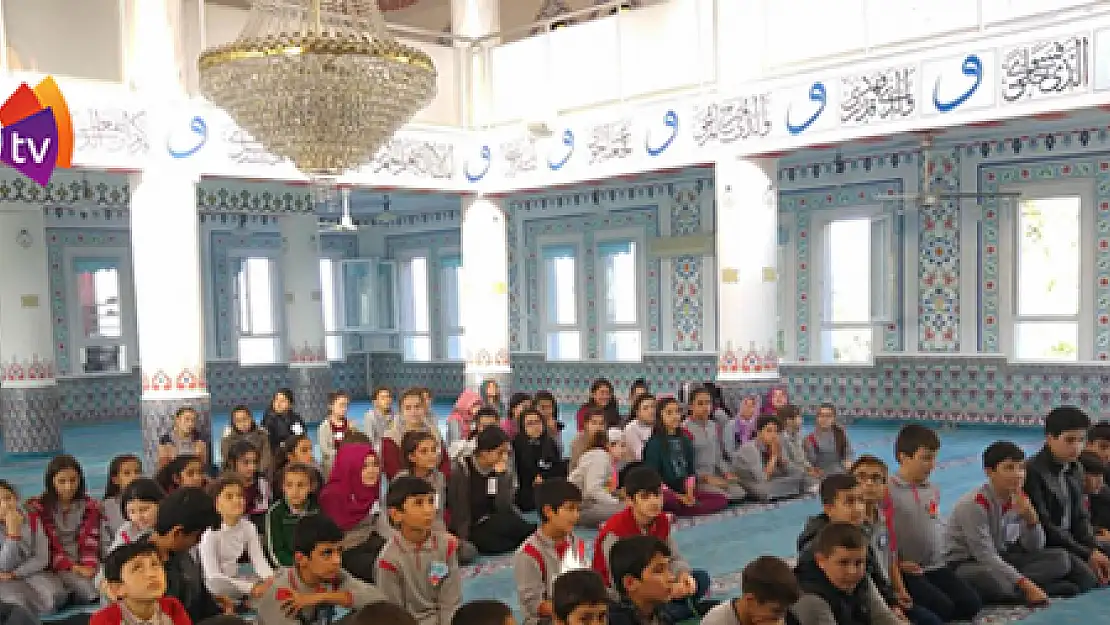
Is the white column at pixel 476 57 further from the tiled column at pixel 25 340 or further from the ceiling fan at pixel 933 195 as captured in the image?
the tiled column at pixel 25 340

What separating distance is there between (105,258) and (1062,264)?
10324 millimetres

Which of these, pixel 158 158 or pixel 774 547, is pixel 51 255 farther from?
pixel 774 547

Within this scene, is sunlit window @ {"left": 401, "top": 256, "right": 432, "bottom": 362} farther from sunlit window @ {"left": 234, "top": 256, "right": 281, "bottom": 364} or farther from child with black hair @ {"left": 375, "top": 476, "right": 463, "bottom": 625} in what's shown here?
child with black hair @ {"left": 375, "top": 476, "right": 463, "bottom": 625}

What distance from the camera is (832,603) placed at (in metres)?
2.63

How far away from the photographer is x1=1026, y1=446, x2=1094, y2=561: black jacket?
366cm

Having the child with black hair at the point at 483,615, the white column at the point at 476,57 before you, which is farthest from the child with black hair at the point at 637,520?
the white column at the point at 476,57

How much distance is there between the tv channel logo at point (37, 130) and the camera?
542cm

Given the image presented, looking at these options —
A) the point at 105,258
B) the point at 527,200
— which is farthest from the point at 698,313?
the point at 105,258

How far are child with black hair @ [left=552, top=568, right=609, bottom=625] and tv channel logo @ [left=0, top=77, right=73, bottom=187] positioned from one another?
4.75m

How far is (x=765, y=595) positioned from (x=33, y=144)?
18.0 feet

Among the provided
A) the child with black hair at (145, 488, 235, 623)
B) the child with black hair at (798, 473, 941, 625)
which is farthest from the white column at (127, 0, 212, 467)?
the child with black hair at (798, 473, 941, 625)

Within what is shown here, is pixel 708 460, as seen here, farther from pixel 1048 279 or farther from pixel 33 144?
pixel 33 144

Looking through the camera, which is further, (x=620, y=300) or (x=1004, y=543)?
(x=620, y=300)

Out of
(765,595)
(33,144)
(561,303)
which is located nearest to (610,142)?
(33,144)
